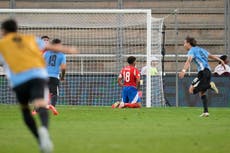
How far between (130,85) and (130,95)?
1.13 ft

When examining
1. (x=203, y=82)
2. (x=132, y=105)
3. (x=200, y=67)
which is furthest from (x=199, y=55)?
(x=132, y=105)

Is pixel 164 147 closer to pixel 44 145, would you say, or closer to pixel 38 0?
pixel 44 145

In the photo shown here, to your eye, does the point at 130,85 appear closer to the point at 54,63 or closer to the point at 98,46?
the point at 98,46

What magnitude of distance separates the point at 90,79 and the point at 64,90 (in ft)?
3.40

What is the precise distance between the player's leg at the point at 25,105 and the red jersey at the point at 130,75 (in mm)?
14998

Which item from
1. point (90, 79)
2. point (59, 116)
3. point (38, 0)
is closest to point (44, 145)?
point (59, 116)

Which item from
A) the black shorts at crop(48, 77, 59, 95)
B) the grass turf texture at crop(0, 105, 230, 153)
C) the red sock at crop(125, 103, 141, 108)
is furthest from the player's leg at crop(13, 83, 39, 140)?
the red sock at crop(125, 103, 141, 108)

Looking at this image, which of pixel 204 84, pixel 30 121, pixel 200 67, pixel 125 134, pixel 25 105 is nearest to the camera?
pixel 30 121

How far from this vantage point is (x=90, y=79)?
2711cm

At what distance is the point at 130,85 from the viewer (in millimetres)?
25484

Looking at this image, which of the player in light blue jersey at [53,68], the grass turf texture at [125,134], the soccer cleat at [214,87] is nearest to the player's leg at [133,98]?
the soccer cleat at [214,87]

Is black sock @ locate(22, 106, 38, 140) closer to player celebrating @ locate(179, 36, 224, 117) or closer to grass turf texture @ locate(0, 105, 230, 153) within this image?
grass turf texture @ locate(0, 105, 230, 153)

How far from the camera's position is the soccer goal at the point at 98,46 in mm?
26688

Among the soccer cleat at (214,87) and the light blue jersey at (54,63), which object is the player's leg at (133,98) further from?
the light blue jersey at (54,63)
